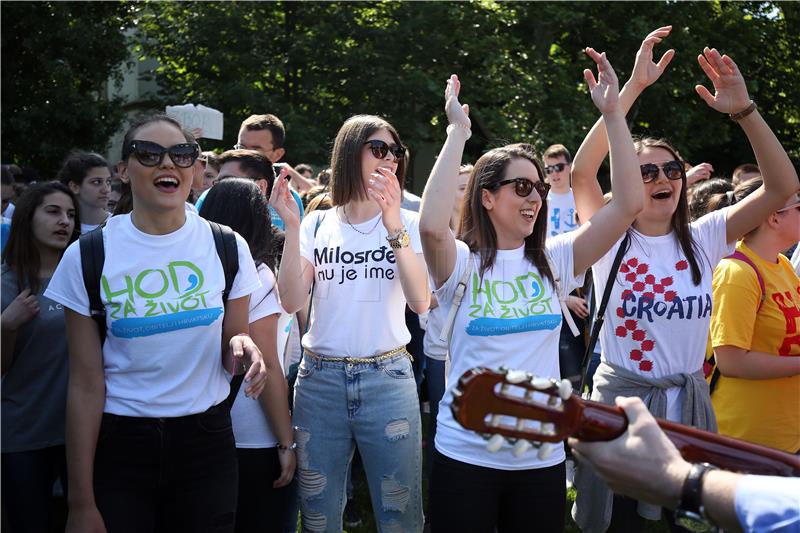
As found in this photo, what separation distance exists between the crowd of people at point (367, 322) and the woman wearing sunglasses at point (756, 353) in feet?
0.04

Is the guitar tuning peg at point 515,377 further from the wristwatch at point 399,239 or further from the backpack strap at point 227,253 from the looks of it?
the wristwatch at point 399,239

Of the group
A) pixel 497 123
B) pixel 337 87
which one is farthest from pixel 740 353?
pixel 337 87

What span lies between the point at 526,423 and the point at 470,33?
15912 mm

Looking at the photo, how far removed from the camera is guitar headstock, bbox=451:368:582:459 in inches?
73.9

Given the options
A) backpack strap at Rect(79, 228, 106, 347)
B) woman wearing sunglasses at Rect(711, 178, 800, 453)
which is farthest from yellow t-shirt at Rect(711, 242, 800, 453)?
backpack strap at Rect(79, 228, 106, 347)

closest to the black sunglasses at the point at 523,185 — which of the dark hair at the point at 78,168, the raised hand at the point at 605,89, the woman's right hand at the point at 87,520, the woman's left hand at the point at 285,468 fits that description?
the raised hand at the point at 605,89

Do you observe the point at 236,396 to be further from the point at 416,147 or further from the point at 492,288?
the point at 416,147

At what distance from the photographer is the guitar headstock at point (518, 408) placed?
188cm

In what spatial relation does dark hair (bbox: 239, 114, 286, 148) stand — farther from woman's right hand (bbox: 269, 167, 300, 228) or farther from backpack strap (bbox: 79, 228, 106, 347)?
backpack strap (bbox: 79, 228, 106, 347)

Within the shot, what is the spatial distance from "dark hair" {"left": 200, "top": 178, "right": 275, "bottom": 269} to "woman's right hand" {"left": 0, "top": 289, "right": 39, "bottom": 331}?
0.85 metres

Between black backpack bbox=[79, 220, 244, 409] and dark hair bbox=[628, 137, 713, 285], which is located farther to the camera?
dark hair bbox=[628, 137, 713, 285]

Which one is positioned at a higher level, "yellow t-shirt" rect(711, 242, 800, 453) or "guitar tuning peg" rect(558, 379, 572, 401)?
"guitar tuning peg" rect(558, 379, 572, 401)

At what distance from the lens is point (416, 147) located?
55.6 feet

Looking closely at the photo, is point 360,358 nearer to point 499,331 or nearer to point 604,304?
point 499,331
